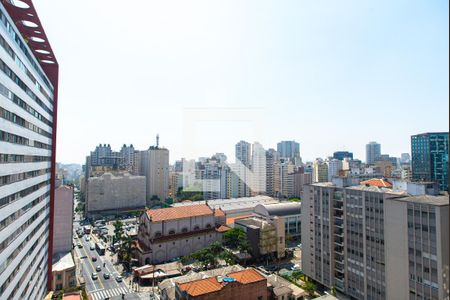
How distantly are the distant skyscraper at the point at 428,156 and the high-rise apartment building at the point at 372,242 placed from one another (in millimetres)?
61032

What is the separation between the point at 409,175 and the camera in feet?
298

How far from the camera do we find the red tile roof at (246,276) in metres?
26.0

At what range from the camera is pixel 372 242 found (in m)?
26.0

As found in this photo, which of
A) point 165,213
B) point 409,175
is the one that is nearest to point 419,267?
point 165,213

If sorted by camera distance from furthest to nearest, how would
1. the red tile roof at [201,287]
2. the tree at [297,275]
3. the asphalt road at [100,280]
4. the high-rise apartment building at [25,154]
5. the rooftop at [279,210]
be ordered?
the rooftop at [279,210] → the tree at [297,275] → the asphalt road at [100,280] → the red tile roof at [201,287] → the high-rise apartment building at [25,154]

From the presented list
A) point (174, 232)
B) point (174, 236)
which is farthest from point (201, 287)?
point (174, 232)

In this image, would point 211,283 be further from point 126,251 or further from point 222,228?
point 222,228

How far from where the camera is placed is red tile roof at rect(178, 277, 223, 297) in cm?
2346

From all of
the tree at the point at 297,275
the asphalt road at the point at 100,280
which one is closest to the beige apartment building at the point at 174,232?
the asphalt road at the point at 100,280

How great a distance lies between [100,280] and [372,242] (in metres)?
30.7

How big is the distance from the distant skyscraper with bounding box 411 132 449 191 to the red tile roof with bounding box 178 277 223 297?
74.1 metres

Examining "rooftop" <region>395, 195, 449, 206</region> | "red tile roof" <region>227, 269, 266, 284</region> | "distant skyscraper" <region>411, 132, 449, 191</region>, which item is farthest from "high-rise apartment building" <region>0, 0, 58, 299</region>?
"distant skyscraper" <region>411, 132, 449, 191</region>

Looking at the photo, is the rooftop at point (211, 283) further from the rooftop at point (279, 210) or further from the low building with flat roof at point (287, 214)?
the rooftop at point (279, 210)

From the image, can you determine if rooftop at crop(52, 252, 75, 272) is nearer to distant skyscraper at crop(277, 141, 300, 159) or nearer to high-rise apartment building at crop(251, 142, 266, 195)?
high-rise apartment building at crop(251, 142, 266, 195)
